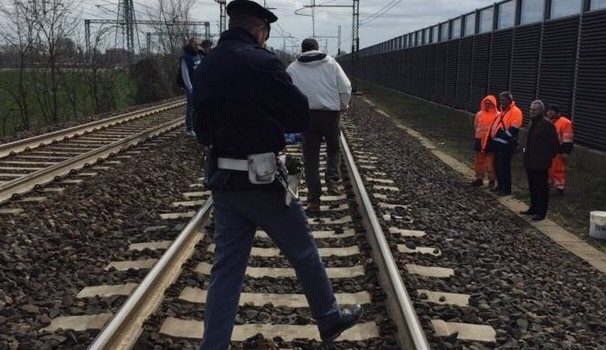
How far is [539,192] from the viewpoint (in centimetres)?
919

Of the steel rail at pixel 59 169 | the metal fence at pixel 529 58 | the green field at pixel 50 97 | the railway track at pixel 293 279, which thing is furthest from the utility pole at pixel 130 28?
the railway track at pixel 293 279

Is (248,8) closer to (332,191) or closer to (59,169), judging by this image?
(332,191)

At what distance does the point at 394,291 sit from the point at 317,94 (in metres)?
3.42

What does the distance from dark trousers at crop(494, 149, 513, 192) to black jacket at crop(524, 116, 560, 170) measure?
1374 mm

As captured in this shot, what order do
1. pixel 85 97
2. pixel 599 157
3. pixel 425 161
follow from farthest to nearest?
pixel 85 97, pixel 425 161, pixel 599 157

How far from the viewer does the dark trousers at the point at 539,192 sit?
9.18 metres

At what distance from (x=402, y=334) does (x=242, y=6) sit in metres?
2.32

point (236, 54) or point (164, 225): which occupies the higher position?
point (236, 54)

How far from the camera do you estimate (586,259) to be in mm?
7332

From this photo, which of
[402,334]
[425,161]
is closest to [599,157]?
[425,161]

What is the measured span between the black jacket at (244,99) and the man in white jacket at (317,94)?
3.90 metres

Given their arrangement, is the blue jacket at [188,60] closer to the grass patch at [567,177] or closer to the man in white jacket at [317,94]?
the man in white jacket at [317,94]

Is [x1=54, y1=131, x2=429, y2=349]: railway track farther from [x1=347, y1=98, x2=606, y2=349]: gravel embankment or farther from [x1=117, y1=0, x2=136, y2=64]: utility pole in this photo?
[x1=117, y1=0, x2=136, y2=64]: utility pole

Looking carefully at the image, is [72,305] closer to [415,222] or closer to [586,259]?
[415,222]
